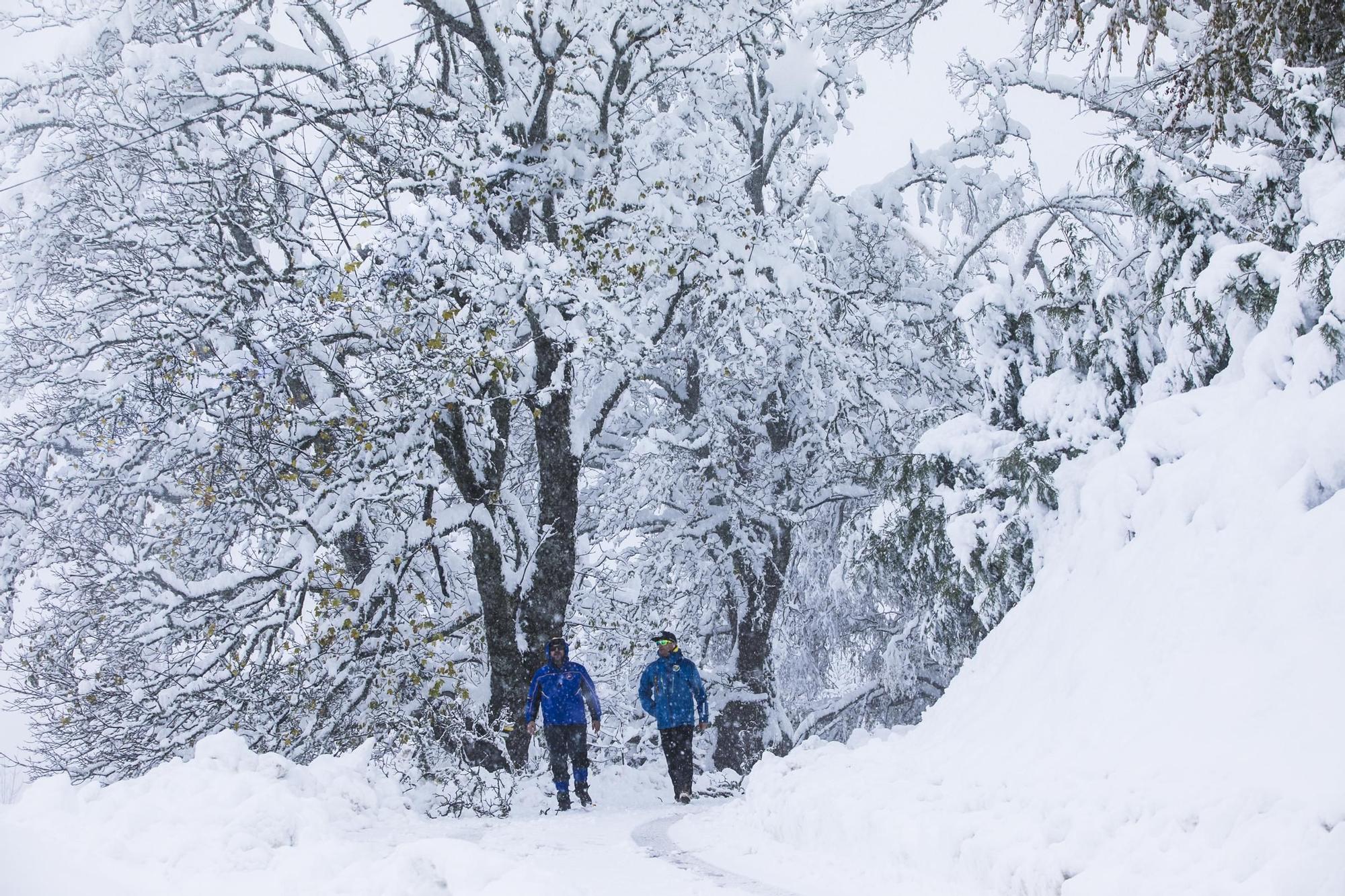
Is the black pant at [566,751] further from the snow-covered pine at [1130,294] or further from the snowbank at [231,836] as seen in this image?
the snow-covered pine at [1130,294]

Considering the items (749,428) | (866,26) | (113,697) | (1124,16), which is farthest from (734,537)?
(1124,16)

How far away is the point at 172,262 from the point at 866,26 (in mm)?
7754

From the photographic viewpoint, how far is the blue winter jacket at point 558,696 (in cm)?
947

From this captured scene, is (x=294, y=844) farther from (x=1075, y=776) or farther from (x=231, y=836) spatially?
(x=1075, y=776)

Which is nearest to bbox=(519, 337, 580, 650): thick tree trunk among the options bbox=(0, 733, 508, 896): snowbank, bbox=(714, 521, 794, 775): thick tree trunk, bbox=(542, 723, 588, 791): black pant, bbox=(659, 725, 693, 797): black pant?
bbox=(542, 723, 588, 791): black pant

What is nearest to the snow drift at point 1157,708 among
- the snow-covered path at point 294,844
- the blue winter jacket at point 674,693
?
the snow-covered path at point 294,844

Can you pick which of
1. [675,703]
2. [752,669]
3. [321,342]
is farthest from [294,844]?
[752,669]

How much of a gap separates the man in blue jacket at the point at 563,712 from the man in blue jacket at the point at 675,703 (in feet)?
2.59

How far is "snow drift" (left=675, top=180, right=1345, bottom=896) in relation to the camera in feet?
12.5

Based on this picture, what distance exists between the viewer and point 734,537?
1483cm

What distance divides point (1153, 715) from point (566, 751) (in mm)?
5868

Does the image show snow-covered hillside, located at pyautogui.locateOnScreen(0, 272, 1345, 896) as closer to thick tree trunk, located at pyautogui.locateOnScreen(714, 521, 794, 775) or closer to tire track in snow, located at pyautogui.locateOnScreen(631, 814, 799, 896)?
tire track in snow, located at pyautogui.locateOnScreen(631, 814, 799, 896)

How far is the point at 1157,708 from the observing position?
5078 mm

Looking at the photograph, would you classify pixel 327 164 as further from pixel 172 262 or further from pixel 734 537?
pixel 734 537
